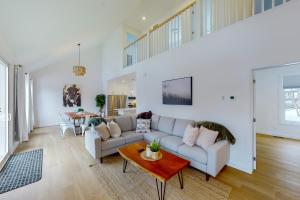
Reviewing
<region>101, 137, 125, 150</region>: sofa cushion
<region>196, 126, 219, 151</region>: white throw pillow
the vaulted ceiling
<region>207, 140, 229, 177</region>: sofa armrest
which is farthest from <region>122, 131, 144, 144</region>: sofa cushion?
the vaulted ceiling

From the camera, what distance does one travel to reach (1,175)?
8.29 feet

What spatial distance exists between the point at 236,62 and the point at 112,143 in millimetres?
3129

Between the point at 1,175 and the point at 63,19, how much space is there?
3231 mm

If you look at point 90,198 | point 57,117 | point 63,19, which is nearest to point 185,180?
point 90,198

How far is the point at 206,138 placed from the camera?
8.57ft

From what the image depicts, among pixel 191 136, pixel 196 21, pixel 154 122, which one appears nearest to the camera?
pixel 191 136

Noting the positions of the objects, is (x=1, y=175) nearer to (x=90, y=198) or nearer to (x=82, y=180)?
(x=82, y=180)

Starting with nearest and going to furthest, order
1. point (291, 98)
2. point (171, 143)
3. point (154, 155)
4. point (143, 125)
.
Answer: point (154, 155)
point (171, 143)
point (143, 125)
point (291, 98)

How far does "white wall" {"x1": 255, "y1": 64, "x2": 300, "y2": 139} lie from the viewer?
15.5ft

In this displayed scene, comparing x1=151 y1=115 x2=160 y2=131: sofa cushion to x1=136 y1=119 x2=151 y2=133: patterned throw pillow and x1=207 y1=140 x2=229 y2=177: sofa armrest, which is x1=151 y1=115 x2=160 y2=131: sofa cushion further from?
x1=207 y1=140 x2=229 y2=177: sofa armrest

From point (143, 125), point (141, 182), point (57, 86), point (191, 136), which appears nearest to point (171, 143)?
point (191, 136)

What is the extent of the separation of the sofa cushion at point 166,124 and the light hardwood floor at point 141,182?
1137 millimetres

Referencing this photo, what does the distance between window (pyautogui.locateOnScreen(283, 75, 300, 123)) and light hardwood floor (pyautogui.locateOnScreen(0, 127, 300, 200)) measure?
2.04 meters

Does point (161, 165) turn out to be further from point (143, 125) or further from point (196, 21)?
point (196, 21)
